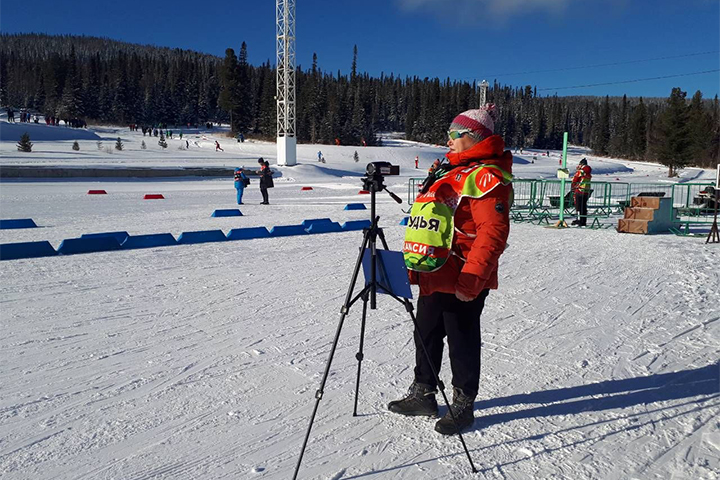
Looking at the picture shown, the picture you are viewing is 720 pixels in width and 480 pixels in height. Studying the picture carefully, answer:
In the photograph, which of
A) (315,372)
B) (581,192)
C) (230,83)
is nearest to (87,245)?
(315,372)

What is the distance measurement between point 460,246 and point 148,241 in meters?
7.41

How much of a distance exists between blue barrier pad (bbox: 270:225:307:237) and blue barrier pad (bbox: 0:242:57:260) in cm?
388

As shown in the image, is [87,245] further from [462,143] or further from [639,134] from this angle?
[639,134]

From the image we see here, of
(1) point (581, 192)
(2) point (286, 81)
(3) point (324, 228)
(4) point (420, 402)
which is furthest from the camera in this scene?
(2) point (286, 81)

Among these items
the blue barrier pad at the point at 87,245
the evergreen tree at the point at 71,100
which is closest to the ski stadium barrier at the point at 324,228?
the blue barrier pad at the point at 87,245

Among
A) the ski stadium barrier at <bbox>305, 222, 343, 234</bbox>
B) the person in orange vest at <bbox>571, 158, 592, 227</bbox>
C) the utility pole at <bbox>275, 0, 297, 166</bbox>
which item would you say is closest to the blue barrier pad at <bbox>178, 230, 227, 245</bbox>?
the ski stadium barrier at <bbox>305, 222, 343, 234</bbox>

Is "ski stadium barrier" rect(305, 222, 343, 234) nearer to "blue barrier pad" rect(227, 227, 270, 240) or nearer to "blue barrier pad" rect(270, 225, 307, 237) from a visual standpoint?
"blue barrier pad" rect(270, 225, 307, 237)

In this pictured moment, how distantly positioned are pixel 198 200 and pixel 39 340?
13895mm

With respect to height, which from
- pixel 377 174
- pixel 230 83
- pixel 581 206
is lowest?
pixel 581 206

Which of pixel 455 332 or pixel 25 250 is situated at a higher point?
pixel 455 332

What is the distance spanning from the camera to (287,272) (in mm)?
7367

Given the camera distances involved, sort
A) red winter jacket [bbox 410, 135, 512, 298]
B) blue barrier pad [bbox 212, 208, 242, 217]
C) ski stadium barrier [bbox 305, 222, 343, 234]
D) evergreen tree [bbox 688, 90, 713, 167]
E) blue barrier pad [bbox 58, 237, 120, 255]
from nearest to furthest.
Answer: red winter jacket [bbox 410, 135, 512, 298]
blue barrier pad [bbox 58, 237, 120, 255]
ski stadium barrier [bbox 305, 222, 343, 234]
blue barrier pad [bbox 212, 208, 242, 217]
evergreen tree [bbox 688, 90, 713, 167]

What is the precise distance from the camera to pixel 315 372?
3918mm

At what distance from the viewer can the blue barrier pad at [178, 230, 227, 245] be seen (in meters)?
9.45
